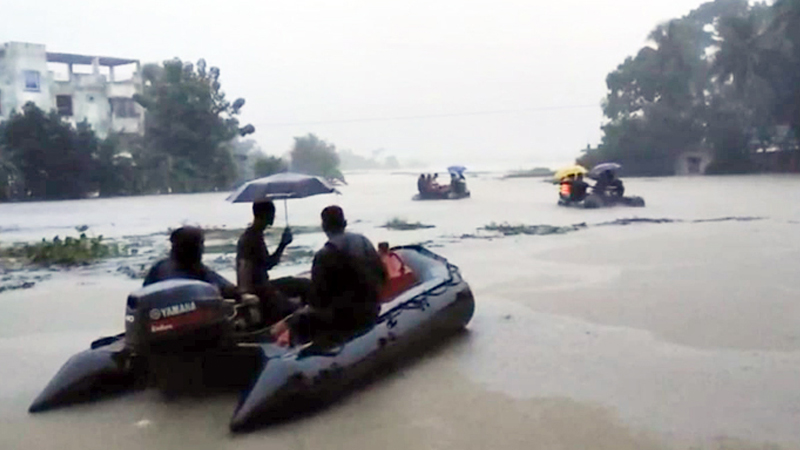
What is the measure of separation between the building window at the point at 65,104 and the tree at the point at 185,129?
13.7 feet

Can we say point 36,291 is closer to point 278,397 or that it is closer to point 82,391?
point 82,391

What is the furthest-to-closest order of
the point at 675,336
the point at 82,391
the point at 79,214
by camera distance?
the point at 79,214 < the point at 675,336 < the point at 82,391

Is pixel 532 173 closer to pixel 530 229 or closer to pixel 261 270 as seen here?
pixel 530 229

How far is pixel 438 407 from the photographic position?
5680mm

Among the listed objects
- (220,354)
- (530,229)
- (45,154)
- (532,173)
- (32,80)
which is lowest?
(530,229)

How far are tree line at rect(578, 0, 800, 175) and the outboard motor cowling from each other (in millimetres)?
41062

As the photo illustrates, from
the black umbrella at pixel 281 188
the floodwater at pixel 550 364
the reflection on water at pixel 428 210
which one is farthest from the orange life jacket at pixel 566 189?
the black umbrella at pixel 281 188

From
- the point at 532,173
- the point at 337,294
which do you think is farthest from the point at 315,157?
the point at 337,294

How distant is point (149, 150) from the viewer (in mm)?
40656

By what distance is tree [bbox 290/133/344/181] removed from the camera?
45719 millimetres

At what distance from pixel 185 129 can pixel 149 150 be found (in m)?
1.89

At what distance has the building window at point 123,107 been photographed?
44.7 m

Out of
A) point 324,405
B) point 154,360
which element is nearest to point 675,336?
point 324,405

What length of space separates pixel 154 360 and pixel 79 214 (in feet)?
79.6
